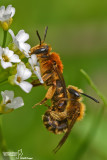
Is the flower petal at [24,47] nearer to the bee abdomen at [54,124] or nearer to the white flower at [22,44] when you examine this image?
the white flower at [22,44]

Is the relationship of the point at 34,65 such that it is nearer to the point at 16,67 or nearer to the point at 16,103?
the point at 16,67

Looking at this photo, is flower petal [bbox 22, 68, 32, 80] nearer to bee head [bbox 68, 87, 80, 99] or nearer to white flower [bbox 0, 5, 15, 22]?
bee head [bbox 68, 87, 80, 99]

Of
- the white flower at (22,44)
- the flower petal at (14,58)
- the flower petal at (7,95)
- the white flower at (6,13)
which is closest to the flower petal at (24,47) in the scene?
the white flower at (22,44)

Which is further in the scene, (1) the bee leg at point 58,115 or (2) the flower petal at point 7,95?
(1) the bee leg at point 58,115

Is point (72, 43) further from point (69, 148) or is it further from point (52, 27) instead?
point (69, 148)

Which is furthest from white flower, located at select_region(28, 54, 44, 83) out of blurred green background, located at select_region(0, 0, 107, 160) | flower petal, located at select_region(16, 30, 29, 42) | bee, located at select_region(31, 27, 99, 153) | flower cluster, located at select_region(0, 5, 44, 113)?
blurred green background, located at select_region(0, 0, 107, 160)

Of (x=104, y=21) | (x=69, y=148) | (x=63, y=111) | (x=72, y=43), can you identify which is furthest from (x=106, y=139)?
(x=104, y=21)
